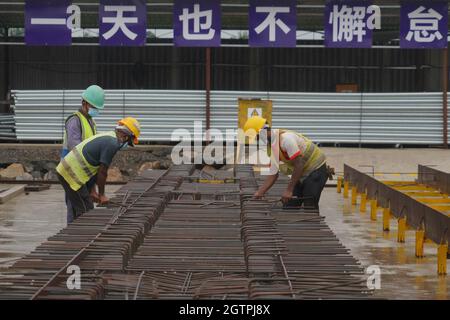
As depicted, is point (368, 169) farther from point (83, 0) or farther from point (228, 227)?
point (228, 227)

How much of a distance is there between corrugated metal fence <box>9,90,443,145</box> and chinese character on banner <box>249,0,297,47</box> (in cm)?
222

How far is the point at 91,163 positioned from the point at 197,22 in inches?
490

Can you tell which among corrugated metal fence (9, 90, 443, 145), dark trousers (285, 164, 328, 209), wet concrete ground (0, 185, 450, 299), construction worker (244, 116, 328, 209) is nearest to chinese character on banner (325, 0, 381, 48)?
corrugated metal fence (9, 90, 443, 145)

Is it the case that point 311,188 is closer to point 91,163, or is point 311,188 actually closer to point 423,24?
point 91,163

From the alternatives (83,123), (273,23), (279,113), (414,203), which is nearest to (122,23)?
(273,23)

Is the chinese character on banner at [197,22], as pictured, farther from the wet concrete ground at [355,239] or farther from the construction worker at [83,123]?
the construction worker at [83,123]

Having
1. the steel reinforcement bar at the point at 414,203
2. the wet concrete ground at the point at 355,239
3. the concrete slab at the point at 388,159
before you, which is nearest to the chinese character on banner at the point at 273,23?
the concrete slab at the point at 388,159

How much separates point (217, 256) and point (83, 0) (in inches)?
658

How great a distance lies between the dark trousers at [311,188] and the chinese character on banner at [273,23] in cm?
1059

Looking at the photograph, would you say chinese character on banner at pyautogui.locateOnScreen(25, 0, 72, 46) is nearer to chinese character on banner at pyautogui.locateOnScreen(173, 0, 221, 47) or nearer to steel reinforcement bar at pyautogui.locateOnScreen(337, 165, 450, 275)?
chinese character on banner at pyautogui.locateOnScreen(173, 0, 221, 47)

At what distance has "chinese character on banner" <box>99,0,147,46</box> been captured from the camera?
22.8m

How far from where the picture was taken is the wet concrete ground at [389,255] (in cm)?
1021

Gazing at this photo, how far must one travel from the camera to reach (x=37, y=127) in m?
25.0
